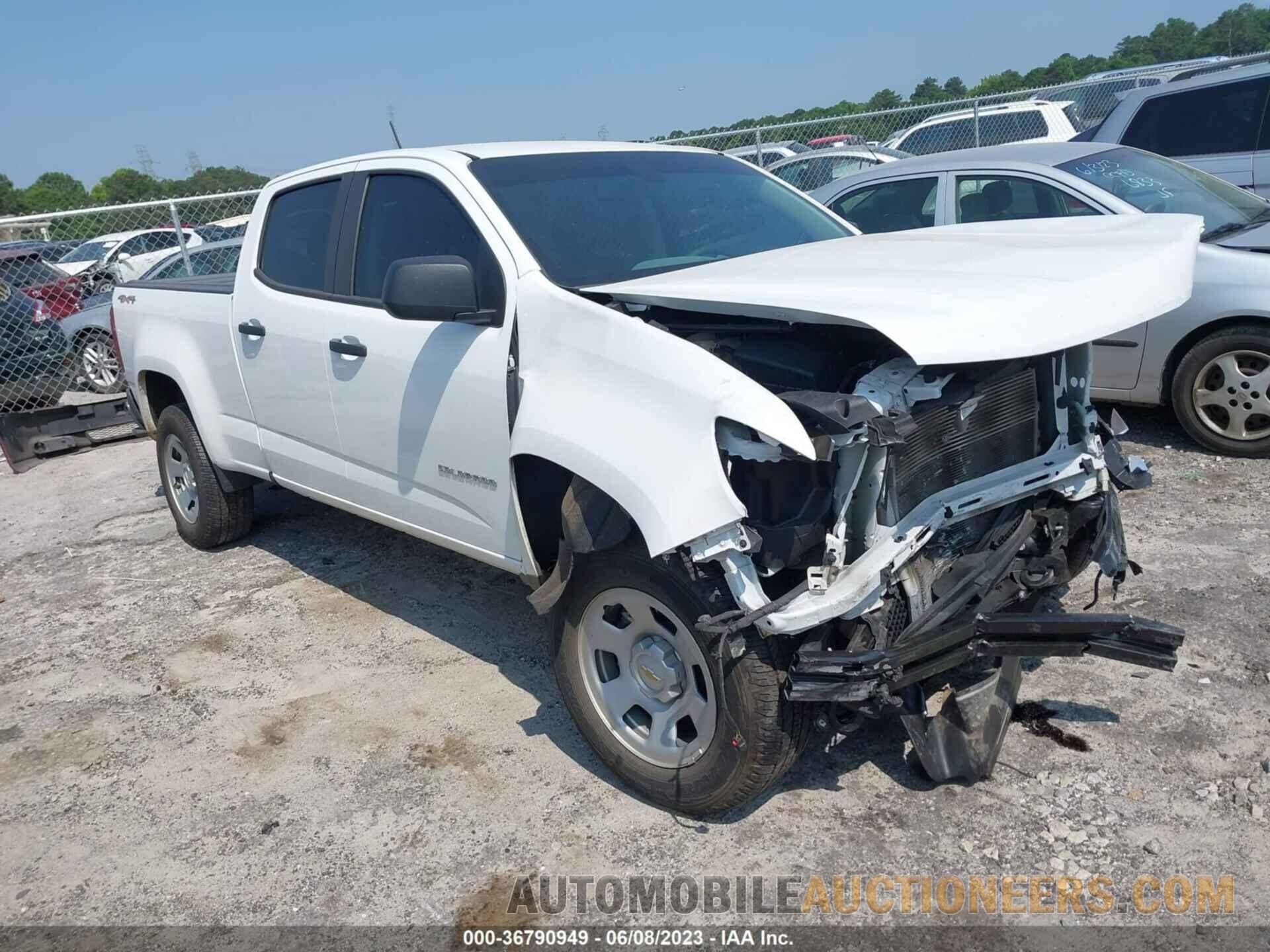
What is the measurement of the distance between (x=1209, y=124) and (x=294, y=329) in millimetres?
7300

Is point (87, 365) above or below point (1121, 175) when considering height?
below

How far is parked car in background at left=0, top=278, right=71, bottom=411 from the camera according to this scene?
373 inches

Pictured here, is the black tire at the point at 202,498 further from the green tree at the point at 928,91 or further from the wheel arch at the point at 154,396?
the green tree at the point at 928,91

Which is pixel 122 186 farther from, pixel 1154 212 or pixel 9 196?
pixel 1154 212

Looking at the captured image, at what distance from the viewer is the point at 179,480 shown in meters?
5.95

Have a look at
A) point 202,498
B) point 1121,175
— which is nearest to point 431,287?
point 202,498

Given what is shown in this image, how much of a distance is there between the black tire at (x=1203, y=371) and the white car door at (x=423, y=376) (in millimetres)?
4064

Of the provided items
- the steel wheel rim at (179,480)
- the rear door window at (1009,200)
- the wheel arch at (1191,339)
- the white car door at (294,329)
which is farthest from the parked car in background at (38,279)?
the wheel arch at (1191,339)

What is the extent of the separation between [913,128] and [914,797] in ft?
43.3

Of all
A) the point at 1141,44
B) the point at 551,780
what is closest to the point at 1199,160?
the point at 551,780

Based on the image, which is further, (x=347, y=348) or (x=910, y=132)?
(x=910, y=132)

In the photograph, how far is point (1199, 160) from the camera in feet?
25.7

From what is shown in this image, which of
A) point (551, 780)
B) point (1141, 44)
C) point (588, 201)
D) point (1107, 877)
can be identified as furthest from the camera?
point (1141, 44)

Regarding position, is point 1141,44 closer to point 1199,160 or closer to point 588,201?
point 1199,160
